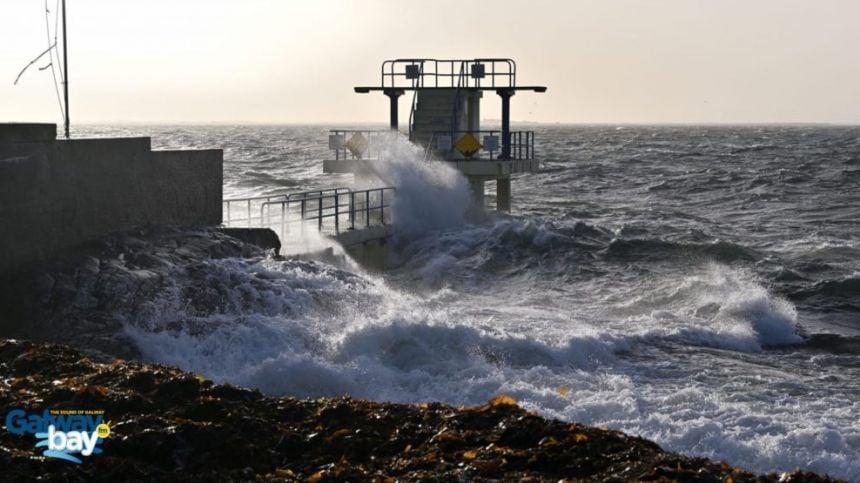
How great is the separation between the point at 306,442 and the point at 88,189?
29.9 ft

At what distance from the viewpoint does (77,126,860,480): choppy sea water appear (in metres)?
12.1

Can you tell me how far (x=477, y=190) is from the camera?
29.6 meters

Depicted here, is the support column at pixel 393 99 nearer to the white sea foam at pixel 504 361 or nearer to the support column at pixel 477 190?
the support column at pixel 477 190

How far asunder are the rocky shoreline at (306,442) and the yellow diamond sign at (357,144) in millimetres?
20444

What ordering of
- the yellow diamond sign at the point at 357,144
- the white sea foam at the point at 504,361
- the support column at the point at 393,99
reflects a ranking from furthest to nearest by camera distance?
the support column at the point at 393,99, the yellow diamond sign at the point at 357,144, the white sea foam at the point at 504,361

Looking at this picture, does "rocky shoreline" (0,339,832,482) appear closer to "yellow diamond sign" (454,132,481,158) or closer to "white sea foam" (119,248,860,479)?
"white sea foam" (119,248,860,479)

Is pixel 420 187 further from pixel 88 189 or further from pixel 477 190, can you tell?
pixel 88 189

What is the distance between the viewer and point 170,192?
17.4 metres

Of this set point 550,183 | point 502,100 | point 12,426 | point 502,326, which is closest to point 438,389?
point 502,326

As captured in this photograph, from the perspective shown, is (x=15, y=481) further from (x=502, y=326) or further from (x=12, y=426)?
(x=502, y=326)

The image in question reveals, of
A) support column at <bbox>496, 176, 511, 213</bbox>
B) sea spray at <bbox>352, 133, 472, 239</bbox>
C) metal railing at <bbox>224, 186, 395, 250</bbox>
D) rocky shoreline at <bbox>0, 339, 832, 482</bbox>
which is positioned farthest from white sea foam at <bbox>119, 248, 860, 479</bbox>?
support column at <bbox>496, 176, 511, 213</bbox>

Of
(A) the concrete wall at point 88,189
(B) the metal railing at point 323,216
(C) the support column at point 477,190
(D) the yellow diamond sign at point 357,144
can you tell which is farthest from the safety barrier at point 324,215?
(A) the concrete wall at point 88,189

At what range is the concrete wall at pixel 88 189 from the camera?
14.2m

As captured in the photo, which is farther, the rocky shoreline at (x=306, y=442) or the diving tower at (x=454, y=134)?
the diving tower at (x=454, y=134)
